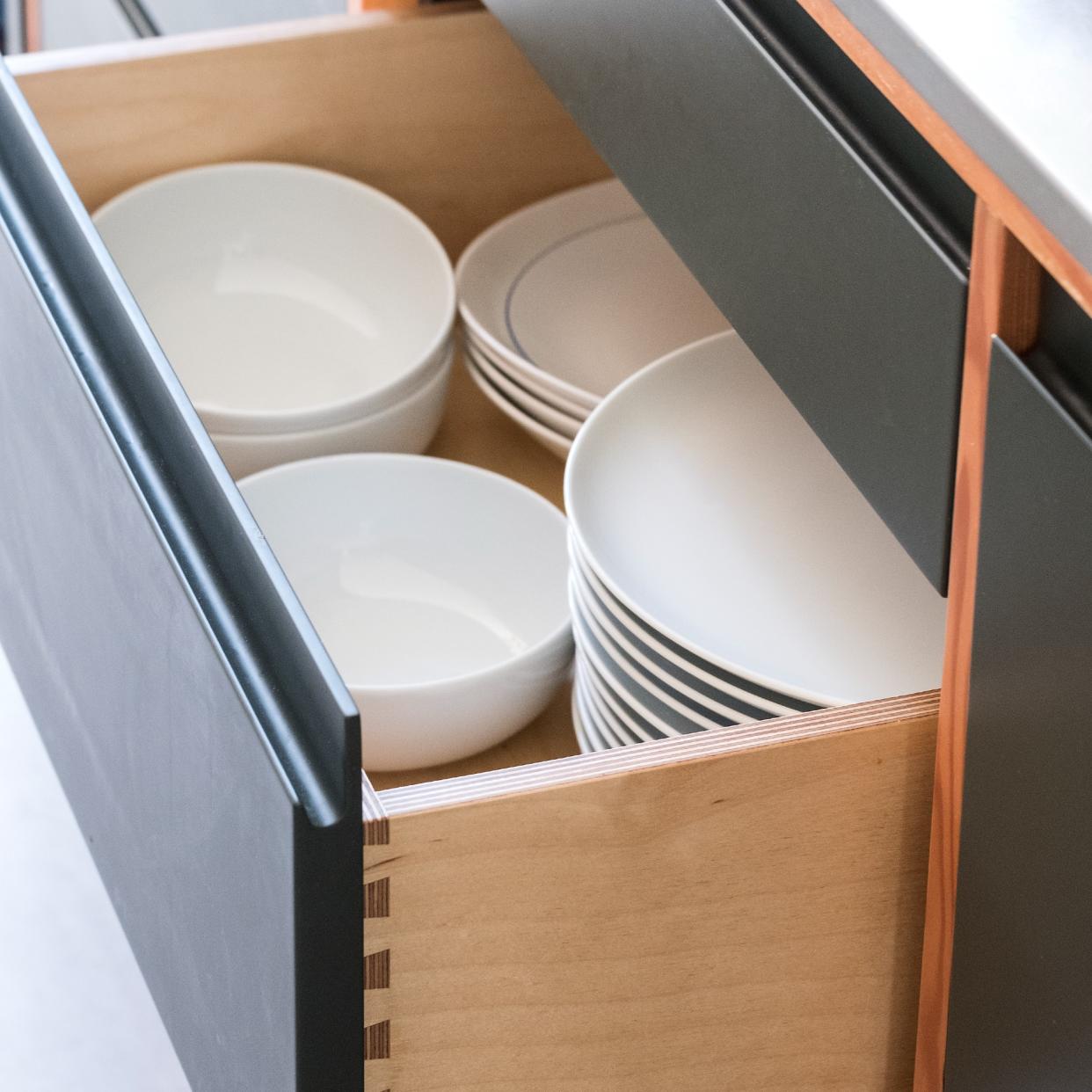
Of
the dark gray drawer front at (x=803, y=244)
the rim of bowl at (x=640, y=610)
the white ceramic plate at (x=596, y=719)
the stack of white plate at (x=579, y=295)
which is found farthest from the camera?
the stack of white plate at (x=579, y=295)

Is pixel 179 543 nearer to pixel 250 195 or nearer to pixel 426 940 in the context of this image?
pixel 426 940

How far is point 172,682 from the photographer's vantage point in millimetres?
605

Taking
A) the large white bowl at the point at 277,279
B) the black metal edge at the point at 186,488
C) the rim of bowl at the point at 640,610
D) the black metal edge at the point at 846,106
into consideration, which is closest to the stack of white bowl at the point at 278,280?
the large white bowl at the point at 277,279

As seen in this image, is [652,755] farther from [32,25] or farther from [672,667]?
[32,25]

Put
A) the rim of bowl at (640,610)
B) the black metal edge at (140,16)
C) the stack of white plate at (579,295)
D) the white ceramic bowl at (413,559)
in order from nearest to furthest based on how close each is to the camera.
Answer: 1. the rim of bowl at (640,610)
2. the white ceramic bowl at (413,559)
3. the stack of white plate at (579,295)
4. the black metal edge at (140,16)

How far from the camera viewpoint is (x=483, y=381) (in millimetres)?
1078

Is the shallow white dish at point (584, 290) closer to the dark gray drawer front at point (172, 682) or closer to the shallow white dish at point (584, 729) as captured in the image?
the shallow white dish at point (584, 729)

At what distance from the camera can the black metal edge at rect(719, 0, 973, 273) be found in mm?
506

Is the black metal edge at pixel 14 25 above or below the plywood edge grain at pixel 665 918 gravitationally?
below

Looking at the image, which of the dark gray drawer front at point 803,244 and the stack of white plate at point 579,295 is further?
the stack of white plate at point 579,295

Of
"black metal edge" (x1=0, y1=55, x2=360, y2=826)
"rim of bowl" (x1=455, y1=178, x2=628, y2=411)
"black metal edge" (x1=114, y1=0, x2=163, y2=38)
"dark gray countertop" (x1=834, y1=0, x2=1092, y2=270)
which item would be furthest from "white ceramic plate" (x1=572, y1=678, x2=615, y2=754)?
"black metal edge" (x1=114, y1=0, x2=163, y2=38)

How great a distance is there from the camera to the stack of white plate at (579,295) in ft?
3.67

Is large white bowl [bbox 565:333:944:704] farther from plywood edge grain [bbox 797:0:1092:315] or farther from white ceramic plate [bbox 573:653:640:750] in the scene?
plywood edge grain [bbox 797:0:1092:315]

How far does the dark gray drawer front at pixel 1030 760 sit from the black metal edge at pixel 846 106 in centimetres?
5
